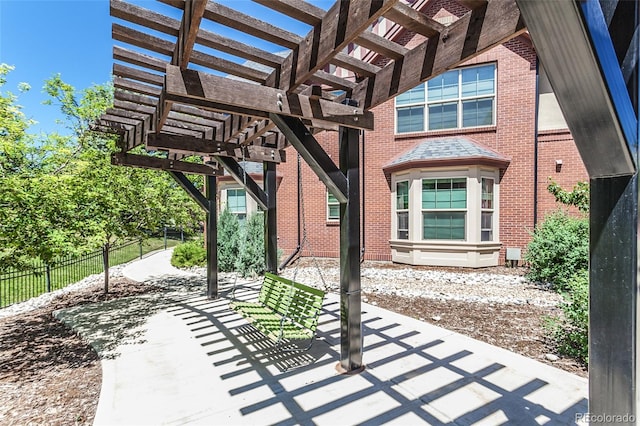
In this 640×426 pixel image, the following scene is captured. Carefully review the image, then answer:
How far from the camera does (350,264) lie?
3670mm

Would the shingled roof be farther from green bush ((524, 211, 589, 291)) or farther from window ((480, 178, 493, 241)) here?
green bush ((524, 211, 589, 291))

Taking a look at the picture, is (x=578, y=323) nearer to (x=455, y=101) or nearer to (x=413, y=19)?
(x=413, y=19)

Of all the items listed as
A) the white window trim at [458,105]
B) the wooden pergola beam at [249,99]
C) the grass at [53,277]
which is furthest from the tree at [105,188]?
the white window trim at [458,105]

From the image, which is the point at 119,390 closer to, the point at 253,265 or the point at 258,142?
the point at 258,142

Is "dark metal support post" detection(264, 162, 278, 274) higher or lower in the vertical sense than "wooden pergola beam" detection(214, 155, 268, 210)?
lower

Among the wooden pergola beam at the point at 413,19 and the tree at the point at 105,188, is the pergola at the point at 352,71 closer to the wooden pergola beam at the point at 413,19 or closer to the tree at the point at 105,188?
the wooden pergola beam at the point at 413,19

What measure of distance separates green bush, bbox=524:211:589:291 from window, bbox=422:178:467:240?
6.86 feet

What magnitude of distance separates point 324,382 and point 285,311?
1.23m

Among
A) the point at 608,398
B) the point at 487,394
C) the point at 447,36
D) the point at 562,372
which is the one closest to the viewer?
the point at 608,398

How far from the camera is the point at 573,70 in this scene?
1388 mm

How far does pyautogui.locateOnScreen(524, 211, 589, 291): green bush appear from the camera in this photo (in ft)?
24.2

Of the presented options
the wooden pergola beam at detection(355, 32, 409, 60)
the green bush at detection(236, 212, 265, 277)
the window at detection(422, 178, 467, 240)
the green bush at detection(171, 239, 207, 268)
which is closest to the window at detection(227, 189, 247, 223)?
the green bush at detection(171, 239, 207, 268)

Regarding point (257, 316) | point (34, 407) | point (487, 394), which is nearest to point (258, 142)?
point (257, 316)

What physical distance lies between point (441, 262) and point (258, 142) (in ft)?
22.7
